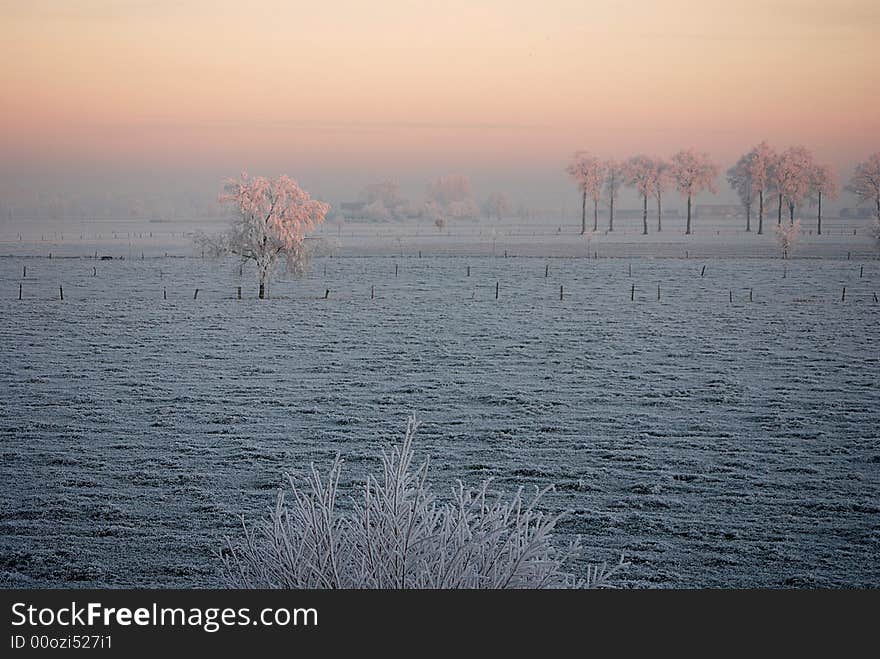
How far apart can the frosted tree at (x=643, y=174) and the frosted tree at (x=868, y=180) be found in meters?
37.8

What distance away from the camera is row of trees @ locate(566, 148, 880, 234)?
299ft

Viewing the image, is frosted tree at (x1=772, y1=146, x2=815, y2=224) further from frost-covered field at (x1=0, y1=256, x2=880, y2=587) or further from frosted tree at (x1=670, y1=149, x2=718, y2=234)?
frost-covered field at (x1=0, y1=256, x2=880, y2=587)

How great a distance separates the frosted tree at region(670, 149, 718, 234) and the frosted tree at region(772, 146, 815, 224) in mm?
13057

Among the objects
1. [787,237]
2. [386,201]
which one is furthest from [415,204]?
[787,237]

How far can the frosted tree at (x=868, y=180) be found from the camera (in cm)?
7038

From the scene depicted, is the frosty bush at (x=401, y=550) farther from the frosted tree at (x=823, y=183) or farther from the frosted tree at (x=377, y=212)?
the frosted tree at (x=377, y=212)

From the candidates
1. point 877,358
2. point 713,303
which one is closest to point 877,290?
point 713,303

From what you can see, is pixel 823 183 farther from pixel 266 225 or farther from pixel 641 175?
pixel 266 225

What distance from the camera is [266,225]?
4119 cm

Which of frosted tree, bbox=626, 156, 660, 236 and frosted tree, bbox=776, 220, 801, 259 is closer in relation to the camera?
frosted tree, bbox=776, 220, 801, 259

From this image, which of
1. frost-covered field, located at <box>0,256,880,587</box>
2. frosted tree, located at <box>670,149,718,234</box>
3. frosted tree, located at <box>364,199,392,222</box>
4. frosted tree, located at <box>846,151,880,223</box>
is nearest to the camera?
frost-covered field, located at <box>0,256,880,587</box>

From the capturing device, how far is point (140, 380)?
22141 millimetres

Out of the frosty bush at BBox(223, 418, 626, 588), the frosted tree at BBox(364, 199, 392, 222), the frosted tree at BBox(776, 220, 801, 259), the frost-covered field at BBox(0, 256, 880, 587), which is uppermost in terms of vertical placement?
the frosted tree at BBox(364, 199, 392, 222)

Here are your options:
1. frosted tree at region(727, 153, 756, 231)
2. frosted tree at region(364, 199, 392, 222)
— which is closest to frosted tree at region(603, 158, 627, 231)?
frosted tree at region(727, 153, 756, 231)
